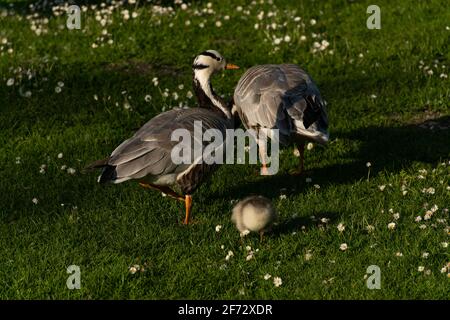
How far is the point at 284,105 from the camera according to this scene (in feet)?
34.8

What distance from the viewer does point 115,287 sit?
27.4ft

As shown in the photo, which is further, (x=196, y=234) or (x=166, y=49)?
(x=166, y=49)

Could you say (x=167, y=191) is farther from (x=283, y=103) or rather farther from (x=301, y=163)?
(x=301, y=163)

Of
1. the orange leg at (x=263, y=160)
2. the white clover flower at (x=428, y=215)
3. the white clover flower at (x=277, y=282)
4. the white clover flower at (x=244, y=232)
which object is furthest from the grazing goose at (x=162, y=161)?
the white clover flower at (x=428, y=215)

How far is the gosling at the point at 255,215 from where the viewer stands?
8.77 m

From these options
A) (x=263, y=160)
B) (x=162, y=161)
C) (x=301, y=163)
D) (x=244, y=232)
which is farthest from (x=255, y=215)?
(x=301, y=163)

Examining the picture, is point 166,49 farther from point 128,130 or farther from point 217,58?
point 217,58

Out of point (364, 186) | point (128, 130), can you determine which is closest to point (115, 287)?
point (364, 186)

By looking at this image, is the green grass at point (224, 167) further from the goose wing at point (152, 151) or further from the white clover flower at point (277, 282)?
the goose wing at point (152, 151)

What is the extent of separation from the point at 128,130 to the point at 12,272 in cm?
452

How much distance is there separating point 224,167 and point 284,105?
1363 mm

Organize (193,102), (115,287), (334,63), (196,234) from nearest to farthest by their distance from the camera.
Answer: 1. (115,287)
2. (196,234)
3. (193,102)
4. (334,63)

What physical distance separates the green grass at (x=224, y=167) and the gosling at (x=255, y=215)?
201mm

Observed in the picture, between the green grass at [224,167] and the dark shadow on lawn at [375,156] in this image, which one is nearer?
the green grass at [224,167]
